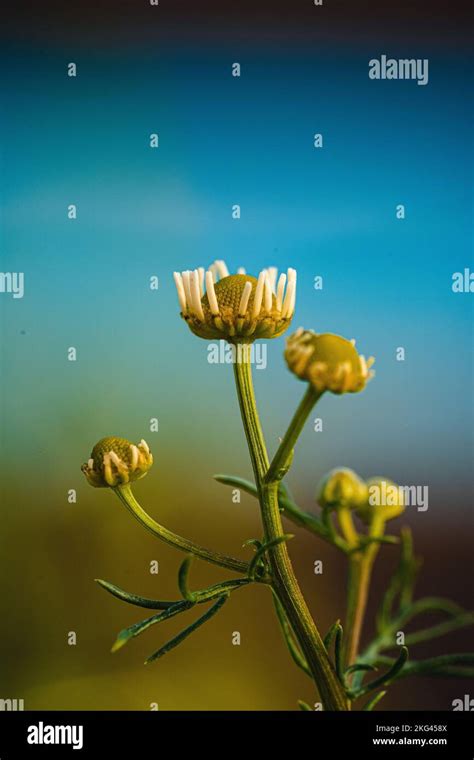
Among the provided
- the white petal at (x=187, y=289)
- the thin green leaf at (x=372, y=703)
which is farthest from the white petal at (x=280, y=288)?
the thin green leaf at (x=372, y=703)

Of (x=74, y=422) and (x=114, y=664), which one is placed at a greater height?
(x=74, y=422)

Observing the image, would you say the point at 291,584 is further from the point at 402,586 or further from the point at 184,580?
the point at 402,586

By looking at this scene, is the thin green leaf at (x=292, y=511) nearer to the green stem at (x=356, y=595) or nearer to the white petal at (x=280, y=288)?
the green stem at (x=356, y=595)

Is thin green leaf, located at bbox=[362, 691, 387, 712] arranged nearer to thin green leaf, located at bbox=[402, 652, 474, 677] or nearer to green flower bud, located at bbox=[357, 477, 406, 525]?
thin green leaf, located at bbox=[402, 652, 474, 677]
